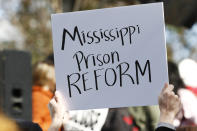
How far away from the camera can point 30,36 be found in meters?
24.0

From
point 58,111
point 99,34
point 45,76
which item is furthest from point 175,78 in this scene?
point 58,111

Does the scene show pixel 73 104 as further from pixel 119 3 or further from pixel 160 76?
pixel 119 3

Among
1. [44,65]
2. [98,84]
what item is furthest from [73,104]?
[44,65]

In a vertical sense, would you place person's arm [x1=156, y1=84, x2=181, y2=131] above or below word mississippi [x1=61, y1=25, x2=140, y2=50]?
below

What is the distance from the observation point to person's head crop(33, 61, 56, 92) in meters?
5.96

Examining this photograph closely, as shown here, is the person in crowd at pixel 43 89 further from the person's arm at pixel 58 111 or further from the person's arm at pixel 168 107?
the person's arm at pixel 168 107

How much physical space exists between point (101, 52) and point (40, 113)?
2.60 metres

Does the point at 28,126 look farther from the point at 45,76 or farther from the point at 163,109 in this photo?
the point at 45,76

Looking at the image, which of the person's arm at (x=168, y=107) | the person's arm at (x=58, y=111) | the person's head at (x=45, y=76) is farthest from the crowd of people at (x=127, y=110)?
the person's arm at (x=168, y=107)

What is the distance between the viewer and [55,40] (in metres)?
3.51

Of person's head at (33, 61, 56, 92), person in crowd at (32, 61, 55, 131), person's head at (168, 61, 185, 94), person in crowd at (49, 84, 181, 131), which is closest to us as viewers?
person in crowd at (49, 84, 181, 131)

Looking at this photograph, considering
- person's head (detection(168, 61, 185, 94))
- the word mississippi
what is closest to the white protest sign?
the word mississippi

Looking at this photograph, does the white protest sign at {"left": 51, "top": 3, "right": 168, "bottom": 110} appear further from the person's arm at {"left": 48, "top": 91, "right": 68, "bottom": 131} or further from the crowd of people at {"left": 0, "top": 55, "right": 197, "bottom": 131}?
the crowd of people at {"left": 0, "top": 55, "right": 197, "bottom": 131}

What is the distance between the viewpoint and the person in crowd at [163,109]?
3.14 meters
